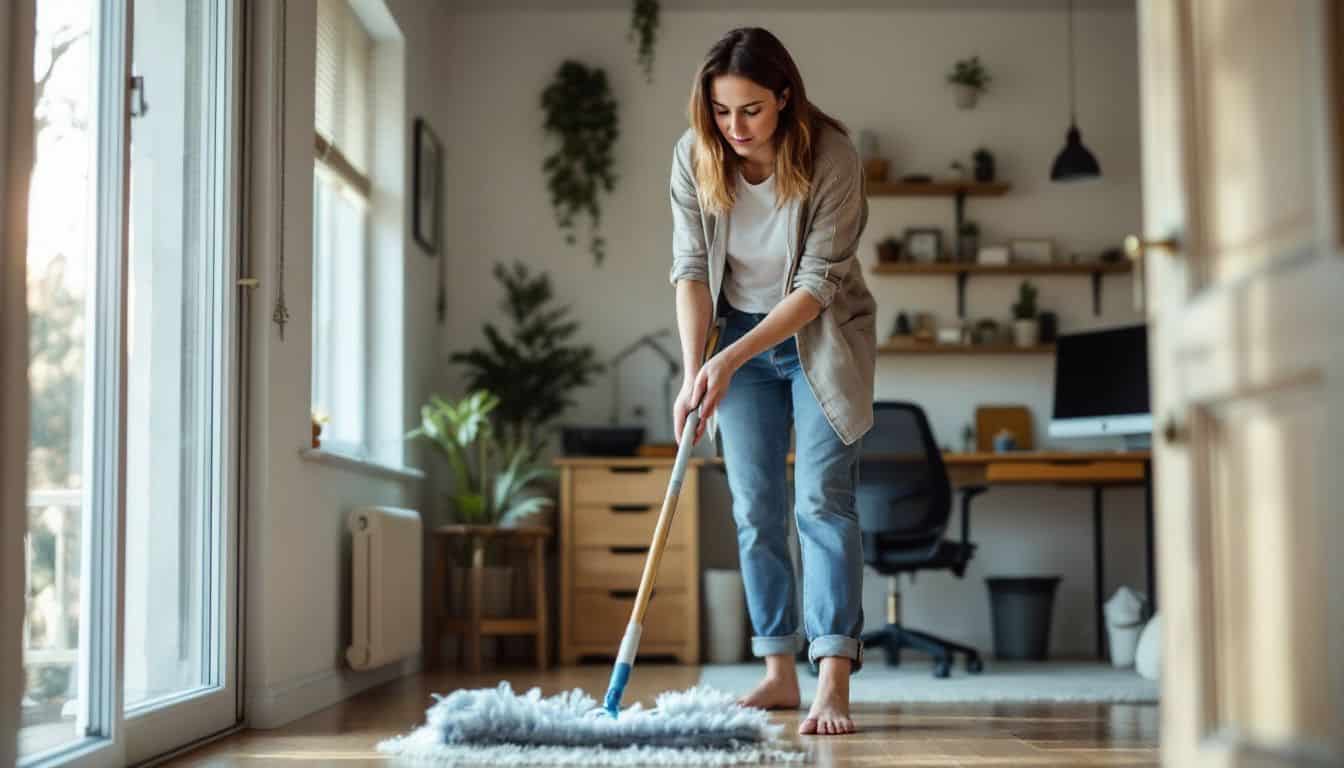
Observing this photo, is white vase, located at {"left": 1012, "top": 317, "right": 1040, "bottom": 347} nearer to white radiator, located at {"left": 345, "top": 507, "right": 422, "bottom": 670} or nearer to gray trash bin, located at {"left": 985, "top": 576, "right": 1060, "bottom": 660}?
gray trash bin, located at {"left": 985, "top": 576, "right": 1060, "bottom": 660}

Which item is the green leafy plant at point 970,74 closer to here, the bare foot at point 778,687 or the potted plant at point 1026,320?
the potted plant at point 1026,320

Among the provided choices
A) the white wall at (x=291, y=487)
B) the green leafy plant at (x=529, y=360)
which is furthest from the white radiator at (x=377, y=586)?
the green leafy plant at (x=529, y=360)

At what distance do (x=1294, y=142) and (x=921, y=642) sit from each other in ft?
11.0

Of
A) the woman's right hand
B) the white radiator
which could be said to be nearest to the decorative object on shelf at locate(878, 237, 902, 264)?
the white radiator

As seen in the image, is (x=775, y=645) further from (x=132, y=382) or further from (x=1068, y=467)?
(x=1068, y=467)

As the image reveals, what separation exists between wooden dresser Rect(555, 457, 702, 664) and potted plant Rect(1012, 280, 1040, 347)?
54.4 inches

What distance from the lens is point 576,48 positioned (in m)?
5.65

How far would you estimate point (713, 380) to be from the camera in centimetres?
263

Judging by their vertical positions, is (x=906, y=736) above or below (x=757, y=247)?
below

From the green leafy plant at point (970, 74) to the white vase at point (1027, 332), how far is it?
0.91 m

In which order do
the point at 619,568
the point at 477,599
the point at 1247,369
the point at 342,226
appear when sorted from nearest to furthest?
1. the point at 1247,369
2. the point at 342,226
3. the point at 477,599
4. the point at 619,568

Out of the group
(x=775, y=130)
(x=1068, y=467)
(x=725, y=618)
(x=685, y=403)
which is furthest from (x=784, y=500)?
(x=1068, y=467)

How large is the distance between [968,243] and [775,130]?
2975 millimetres

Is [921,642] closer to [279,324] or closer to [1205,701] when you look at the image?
[279,324]
